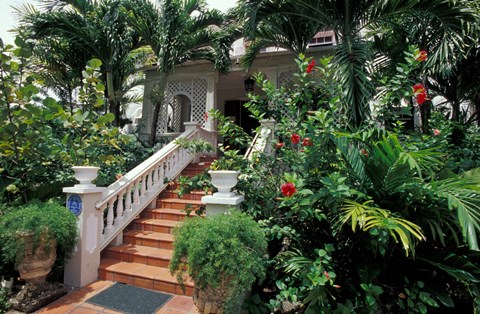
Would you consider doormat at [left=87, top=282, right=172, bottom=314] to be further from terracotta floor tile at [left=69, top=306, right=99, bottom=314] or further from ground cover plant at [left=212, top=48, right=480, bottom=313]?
ground cover plant at [left=212, top=48, right=480, bottom=313]

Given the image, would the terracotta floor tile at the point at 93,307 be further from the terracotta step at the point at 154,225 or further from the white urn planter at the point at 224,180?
the white urn planter at the point at 224,180

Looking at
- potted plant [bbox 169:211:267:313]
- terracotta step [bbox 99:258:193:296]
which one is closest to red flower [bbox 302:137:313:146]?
potted plant [bbox 169:211:267:313]

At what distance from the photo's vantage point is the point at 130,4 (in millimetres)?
7113

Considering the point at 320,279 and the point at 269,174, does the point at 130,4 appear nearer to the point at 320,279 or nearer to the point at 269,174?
the point at 269,174

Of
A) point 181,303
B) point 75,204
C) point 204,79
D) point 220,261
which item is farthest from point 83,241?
point 204,79

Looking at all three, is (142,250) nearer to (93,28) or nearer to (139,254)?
(139,254)

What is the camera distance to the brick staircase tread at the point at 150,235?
14.4 feet

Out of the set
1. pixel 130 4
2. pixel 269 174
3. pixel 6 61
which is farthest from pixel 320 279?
pixel 130 4

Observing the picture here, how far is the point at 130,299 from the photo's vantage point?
10.9ft

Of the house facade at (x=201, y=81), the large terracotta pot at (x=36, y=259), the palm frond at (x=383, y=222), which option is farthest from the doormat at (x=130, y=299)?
the house facade at (x=201, y=81)

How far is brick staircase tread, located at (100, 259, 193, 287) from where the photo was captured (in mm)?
3593

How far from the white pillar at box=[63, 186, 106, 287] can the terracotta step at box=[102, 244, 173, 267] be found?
351 millimetres

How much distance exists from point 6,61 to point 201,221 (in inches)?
142

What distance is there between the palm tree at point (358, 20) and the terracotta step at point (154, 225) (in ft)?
11.2
